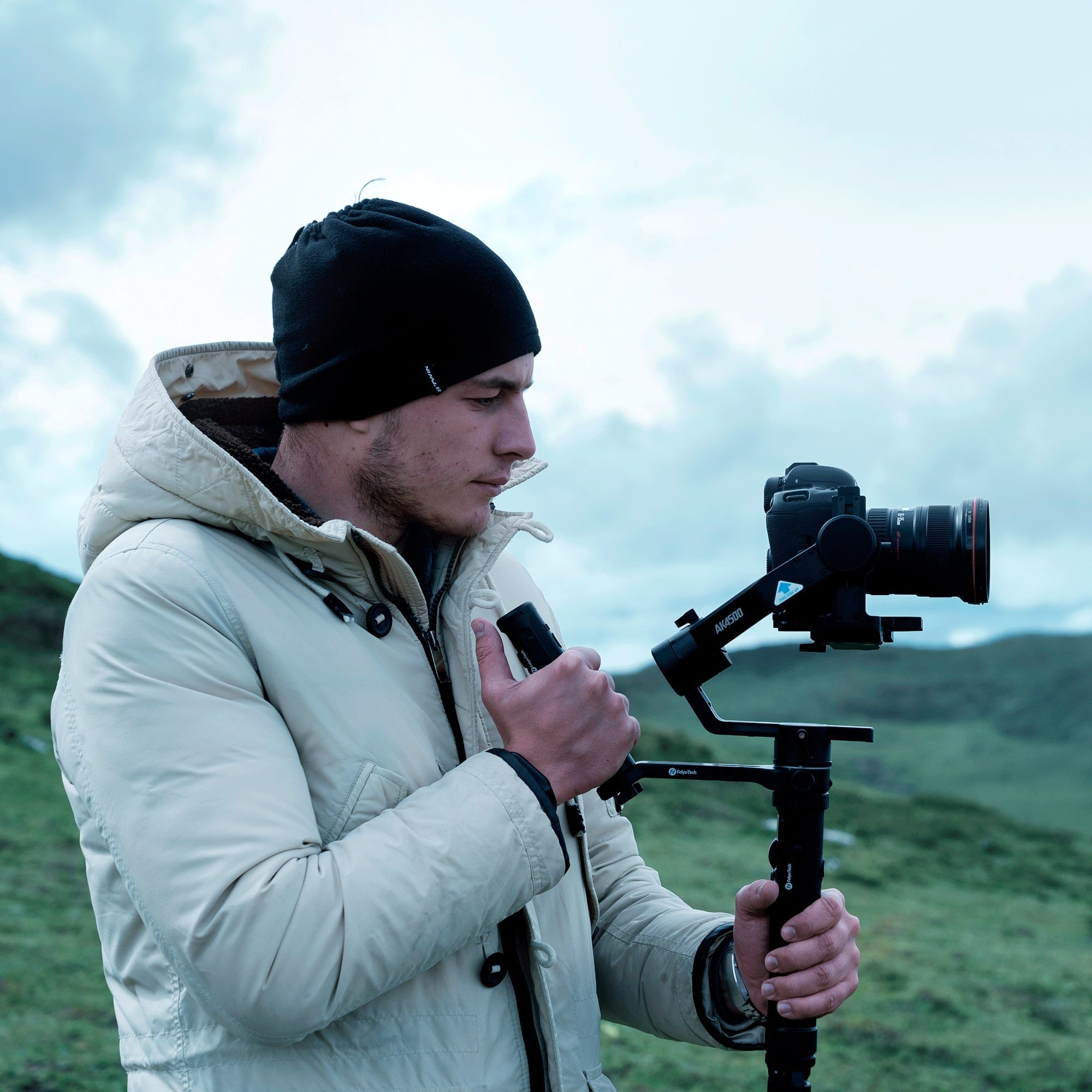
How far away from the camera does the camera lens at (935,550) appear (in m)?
2.34

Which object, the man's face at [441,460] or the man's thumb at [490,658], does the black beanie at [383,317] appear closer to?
the man's face at [441,460]

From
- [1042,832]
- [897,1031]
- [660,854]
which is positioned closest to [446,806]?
[897,1031]

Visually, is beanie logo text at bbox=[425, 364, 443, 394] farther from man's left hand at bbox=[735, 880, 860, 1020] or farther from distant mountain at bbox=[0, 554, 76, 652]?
distant mountain at bbox=[0, 554, 76, 652]

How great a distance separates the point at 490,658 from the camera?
7.15ft

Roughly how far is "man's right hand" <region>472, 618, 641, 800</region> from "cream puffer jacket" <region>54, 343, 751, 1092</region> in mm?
86

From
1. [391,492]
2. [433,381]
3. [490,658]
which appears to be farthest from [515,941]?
[433,381]

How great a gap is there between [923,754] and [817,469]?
21.4 m

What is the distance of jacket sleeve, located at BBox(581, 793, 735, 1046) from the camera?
2.50 meters

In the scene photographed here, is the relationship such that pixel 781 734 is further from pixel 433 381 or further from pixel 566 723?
pixel 433 381

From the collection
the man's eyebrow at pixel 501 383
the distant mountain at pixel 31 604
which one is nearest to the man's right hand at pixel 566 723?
the man's eyebrow at pixel 501 383

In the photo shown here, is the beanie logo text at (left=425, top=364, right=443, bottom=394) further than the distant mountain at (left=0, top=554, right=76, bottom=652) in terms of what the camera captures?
No

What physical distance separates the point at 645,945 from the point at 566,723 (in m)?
0.87

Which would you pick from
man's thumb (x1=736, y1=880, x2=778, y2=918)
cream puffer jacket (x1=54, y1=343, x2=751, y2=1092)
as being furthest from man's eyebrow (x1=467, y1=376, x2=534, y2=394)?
man's thumb (x1=736, y1=880, x2=778, y2=918)

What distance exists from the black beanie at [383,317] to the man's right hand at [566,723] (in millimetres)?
812
